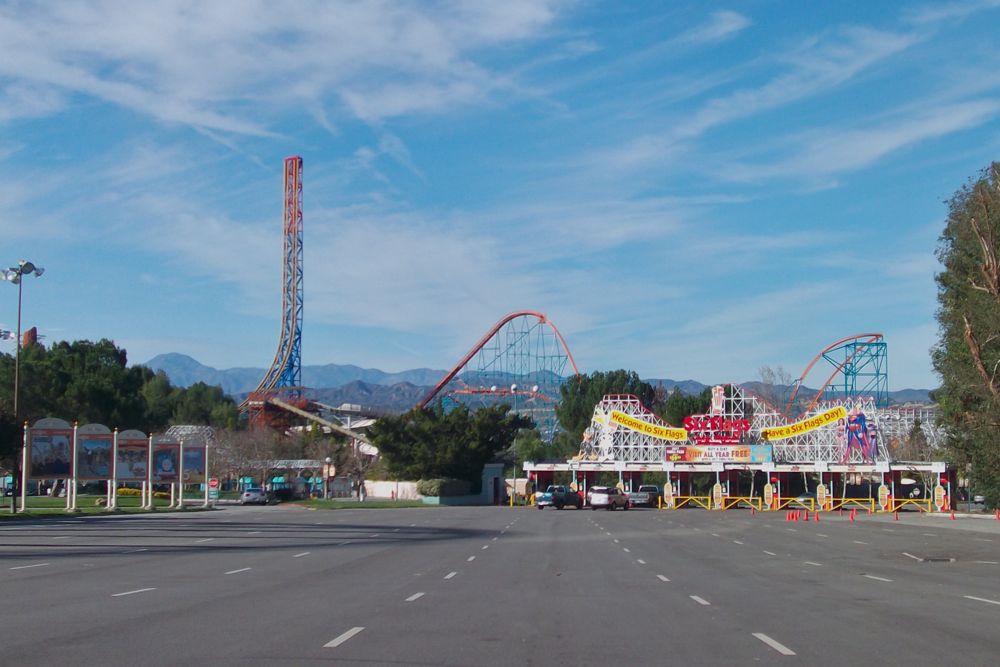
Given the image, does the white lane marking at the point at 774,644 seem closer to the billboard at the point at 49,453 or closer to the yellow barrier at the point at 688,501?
the billboard at the point at 49,453

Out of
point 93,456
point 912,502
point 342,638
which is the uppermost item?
point 93,456

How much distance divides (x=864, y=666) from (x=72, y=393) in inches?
3266

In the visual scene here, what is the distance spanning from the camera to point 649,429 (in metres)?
77.5

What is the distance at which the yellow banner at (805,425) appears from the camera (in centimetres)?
7000

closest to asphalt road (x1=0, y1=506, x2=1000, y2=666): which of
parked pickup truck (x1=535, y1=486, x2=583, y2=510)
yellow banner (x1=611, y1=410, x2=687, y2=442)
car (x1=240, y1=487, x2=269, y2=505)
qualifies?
parked pickup truck (x1=535, y1=486, x2=583, y2=510)

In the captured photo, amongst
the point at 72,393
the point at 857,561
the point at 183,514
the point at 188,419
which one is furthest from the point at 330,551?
the point at 188,419

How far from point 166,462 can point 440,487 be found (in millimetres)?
25898

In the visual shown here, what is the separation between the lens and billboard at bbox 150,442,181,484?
61031 millimetres

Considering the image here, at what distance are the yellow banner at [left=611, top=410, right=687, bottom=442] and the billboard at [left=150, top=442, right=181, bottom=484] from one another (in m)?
31.9

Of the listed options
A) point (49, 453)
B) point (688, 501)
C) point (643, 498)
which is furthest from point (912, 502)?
point (49, 453)

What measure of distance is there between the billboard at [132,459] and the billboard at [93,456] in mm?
749

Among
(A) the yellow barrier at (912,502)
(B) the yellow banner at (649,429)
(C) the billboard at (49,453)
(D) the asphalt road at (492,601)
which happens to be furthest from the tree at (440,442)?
(D) the asphalt road at (492,601)

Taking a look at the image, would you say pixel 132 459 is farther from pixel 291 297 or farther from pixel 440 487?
pixel 291 297

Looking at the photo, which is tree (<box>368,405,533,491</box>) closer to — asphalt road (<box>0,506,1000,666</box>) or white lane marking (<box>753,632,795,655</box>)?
asphalt road (<box>0,506,1000,666</box>)
